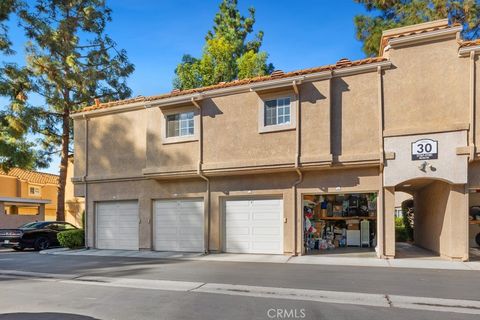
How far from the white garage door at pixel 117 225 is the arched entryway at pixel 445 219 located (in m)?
10.3

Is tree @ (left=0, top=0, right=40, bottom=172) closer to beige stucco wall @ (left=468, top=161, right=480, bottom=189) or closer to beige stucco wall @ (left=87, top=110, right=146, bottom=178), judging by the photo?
beige stucco wall @ (left=87, top=110, right=146, bottom=178)

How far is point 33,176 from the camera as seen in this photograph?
39.2m

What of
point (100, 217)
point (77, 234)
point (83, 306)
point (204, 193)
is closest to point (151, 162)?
point (204, 193)

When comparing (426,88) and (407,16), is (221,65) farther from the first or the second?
(426,88)

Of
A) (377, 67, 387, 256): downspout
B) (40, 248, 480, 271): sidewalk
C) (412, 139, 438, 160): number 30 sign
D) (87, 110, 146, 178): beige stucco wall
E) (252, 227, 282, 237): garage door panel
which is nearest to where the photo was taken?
(40, 248, 480, 271): sidewalk

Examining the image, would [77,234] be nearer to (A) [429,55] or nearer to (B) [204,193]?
(B) [204,193]

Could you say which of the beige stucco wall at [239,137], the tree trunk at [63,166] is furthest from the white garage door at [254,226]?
the tree trunk at [63,166]

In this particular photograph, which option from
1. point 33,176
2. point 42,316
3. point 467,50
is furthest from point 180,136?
point 33,176

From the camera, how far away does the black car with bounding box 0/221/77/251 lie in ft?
60.3

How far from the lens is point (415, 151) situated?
12062mm

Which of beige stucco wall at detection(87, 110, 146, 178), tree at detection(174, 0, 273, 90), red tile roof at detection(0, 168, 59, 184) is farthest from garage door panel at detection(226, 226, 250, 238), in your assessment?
red tile roof at detection(0, 168, 59, 184)

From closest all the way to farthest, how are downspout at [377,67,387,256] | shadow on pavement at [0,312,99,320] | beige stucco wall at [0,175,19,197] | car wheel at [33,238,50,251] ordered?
1. shadow on pavement at [0,312,99,320]
2. downspout at [377,67,387,256]
3. car wheel at [33,238,50,251]
4. beige stucco wall at [0,175,19,197]

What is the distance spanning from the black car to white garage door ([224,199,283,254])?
9.78m

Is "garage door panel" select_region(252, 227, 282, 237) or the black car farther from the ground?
"garage door panel" select_region(252, 227, 282, 237)
